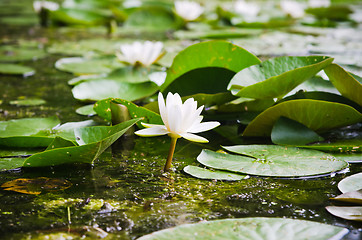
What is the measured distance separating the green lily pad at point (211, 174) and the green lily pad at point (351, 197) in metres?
0.24

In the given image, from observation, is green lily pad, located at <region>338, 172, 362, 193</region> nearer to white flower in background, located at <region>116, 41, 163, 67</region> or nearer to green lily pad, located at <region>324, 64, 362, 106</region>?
green lily pad, located at <region>324, 64, 362, 106</region>

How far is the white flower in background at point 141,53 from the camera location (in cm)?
204

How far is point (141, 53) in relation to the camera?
6.79ft

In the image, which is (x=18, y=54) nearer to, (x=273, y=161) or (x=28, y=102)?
(x=28, y=102)

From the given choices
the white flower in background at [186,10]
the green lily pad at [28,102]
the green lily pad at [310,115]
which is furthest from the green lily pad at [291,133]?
the white flower in background at [186,10]

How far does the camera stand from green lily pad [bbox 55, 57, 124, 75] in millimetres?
2244

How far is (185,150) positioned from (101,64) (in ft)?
4.09

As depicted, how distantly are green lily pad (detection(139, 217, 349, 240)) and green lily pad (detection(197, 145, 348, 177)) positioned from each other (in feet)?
0.87

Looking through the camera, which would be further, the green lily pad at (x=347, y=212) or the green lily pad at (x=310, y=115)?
the green lily pad at (x=310, y=115)

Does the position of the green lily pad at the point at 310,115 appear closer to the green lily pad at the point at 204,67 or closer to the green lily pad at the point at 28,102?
the green lily pad at the point at 204,67

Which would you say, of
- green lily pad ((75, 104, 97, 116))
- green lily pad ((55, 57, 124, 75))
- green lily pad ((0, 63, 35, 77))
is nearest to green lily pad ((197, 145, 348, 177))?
green lily pad ((75, 104, 97, 116))

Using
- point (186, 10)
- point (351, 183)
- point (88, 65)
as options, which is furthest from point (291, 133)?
point (186, 10)

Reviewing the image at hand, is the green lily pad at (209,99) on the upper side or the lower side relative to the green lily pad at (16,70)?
upper

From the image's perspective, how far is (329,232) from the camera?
790 millimetres
